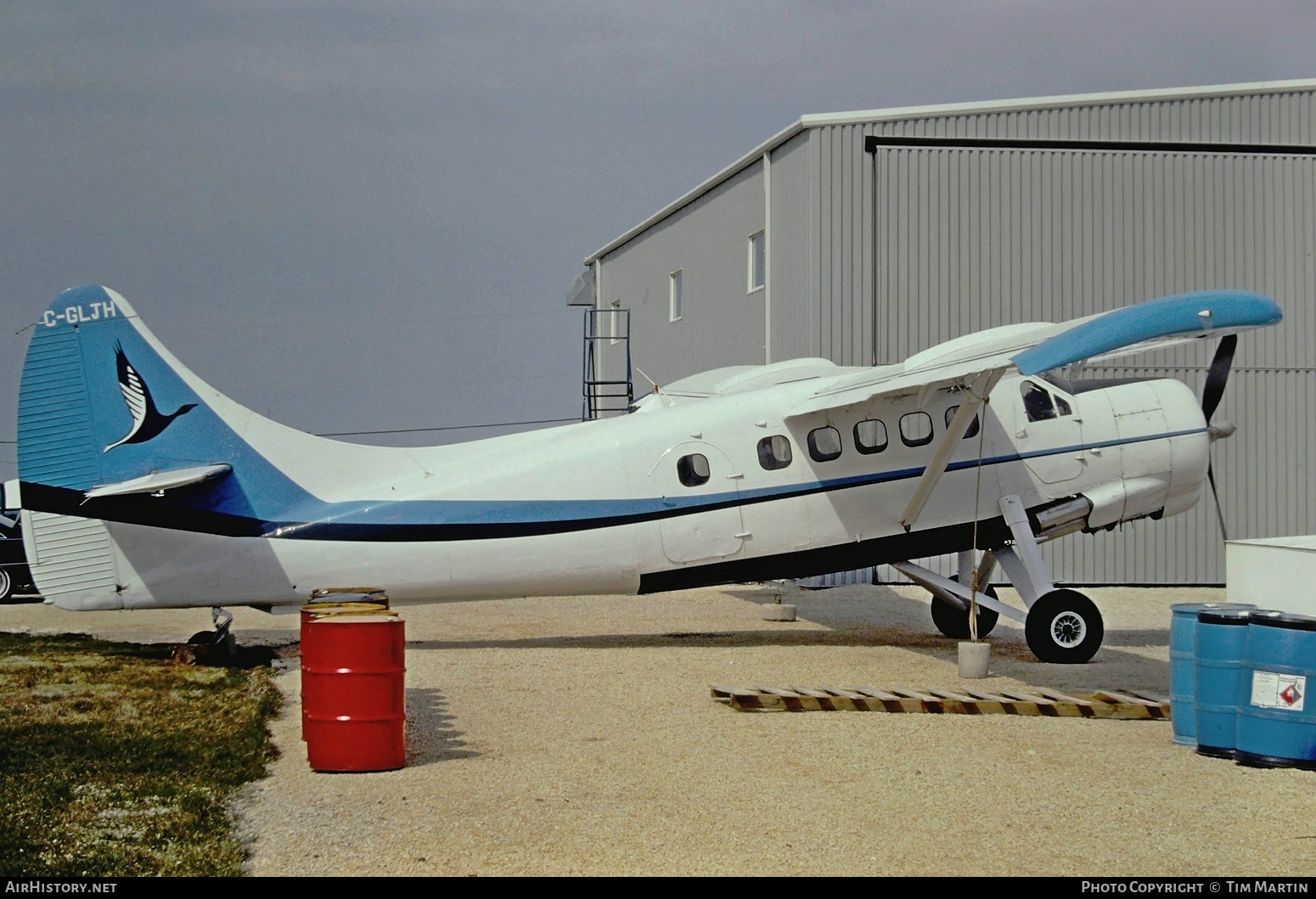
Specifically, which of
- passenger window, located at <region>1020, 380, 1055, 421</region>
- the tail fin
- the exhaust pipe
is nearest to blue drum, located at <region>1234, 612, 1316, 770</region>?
A: the exhaust pipe

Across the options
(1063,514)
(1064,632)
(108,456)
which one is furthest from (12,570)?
(1064,632)

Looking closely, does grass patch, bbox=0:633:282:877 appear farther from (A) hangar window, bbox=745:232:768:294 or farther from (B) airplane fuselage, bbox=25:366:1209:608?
(A) hangar window, bbox=745:232:768:294

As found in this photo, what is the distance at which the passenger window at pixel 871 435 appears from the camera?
14344mm

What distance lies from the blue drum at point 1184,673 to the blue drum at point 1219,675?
0.79 ft

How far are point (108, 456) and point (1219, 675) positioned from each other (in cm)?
1000

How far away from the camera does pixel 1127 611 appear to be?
64.0 ft

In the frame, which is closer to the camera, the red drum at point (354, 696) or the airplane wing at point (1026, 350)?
the red drum at point (354, 696)

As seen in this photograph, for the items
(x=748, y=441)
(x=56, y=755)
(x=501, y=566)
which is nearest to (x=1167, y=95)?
(x=748, y=441)

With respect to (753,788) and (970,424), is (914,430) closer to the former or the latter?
(970,424)

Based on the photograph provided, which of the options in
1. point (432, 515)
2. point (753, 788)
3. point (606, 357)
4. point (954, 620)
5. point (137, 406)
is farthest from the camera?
point (606, 357)

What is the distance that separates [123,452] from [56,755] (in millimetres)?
4211

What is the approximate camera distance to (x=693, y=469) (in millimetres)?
13898

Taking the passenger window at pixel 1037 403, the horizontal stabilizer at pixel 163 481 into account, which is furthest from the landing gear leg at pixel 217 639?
the passenger window at pixel 1037 403

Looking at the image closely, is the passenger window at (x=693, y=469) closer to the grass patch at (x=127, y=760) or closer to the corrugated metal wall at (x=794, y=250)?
the grass patch at (x=127, y=760)
